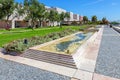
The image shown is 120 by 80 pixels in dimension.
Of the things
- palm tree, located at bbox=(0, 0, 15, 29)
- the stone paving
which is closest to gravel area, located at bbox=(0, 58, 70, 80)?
the stone paving

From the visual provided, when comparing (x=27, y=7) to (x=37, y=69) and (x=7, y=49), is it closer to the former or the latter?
(x=7, y=49)

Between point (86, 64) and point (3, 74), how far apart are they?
475cm

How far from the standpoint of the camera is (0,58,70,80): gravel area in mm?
6137

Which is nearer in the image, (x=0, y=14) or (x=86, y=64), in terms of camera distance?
(x=86, y=64)

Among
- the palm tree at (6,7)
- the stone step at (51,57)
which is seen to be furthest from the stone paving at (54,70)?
the palm tree at (6,7)

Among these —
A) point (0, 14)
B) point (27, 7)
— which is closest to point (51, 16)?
point (27, 7)

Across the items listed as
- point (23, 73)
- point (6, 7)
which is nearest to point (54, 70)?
point (23, 73)

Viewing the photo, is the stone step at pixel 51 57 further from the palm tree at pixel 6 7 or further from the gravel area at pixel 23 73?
the palm tree at pixel 6 7

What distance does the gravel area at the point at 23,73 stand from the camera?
6.14m

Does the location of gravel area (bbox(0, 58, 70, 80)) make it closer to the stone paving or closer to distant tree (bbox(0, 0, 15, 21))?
the stone paving

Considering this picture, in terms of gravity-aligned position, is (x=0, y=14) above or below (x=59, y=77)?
above

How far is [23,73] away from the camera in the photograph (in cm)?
658

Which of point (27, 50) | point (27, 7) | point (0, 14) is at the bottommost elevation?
point (27, 50)

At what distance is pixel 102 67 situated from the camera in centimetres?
751
